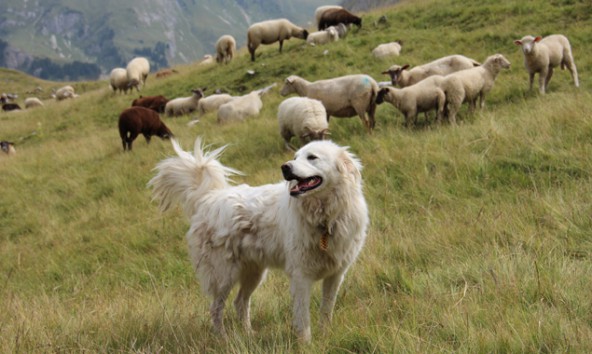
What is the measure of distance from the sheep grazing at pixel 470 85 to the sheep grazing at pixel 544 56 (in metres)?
0.63

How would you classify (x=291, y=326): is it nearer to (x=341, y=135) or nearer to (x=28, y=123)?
(x=341, y=135)

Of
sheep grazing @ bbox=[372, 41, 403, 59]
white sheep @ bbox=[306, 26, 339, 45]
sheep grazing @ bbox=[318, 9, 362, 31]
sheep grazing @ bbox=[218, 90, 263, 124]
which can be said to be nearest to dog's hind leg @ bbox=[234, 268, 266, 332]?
sheep grazing @ bbox=[218, 90, 263, 124]

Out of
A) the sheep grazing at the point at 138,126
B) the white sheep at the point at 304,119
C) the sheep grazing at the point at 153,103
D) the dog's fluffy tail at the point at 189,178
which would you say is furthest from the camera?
the sheep grazing at the point at 153,103

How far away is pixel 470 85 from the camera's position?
9.83 meters

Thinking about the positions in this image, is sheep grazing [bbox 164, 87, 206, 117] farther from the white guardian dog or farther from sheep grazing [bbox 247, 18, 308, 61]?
the white guardian dog

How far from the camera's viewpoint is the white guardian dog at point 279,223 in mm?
3598

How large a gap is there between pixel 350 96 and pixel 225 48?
646 inches

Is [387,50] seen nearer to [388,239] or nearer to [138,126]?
[138,126]

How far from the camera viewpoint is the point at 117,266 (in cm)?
674

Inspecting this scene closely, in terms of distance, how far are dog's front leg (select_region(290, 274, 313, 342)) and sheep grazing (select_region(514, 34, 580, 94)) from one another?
8.97m

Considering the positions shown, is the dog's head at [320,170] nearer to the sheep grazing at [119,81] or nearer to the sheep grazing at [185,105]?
the sheep grazing at [185,105]

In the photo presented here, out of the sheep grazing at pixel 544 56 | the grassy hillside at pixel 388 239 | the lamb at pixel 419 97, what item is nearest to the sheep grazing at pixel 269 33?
the grassy hillside at pixel 388 239

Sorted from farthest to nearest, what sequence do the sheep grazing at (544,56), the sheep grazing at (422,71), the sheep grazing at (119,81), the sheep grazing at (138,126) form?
the sheep grazing at (119,81) < the sheep grazing at (138,126) < the sheep grazing at (422,71) < the sheep grazing at (544,56)

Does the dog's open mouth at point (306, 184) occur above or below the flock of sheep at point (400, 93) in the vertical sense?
above
